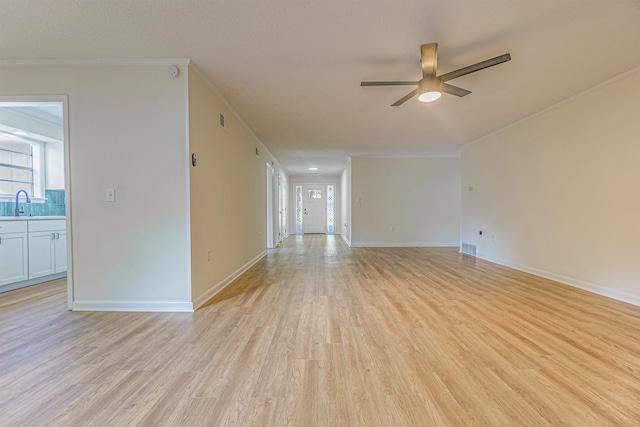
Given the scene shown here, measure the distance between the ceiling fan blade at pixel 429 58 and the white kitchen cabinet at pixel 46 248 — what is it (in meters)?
4.58

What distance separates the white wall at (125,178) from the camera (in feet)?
7.80

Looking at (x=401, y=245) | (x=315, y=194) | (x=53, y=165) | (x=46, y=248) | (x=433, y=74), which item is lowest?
(x=401, y=245)

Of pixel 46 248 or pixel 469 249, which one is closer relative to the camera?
pixel 46 248

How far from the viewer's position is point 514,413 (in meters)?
1.19

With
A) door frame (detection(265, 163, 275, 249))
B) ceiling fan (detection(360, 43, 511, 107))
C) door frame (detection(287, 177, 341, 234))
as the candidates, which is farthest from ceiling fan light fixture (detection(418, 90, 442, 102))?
door frame (detection(287, 177, 341, 234))

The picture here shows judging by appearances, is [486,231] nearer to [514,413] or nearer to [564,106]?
[564,106]

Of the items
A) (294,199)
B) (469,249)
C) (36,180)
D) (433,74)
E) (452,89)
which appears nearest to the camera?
(433,74)

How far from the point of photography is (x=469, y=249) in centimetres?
550

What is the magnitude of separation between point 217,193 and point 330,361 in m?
2.18

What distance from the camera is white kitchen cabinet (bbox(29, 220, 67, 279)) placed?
317 centimetres

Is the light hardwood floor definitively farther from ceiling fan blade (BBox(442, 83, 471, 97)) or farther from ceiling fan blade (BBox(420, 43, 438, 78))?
ceiling fan blade (BBox(420, 43, 438, 78))

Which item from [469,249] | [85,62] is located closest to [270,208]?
[85,62]

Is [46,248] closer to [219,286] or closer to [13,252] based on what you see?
[13,252]

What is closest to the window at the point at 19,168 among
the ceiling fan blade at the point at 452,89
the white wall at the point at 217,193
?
the white wall at the point at 217,193
